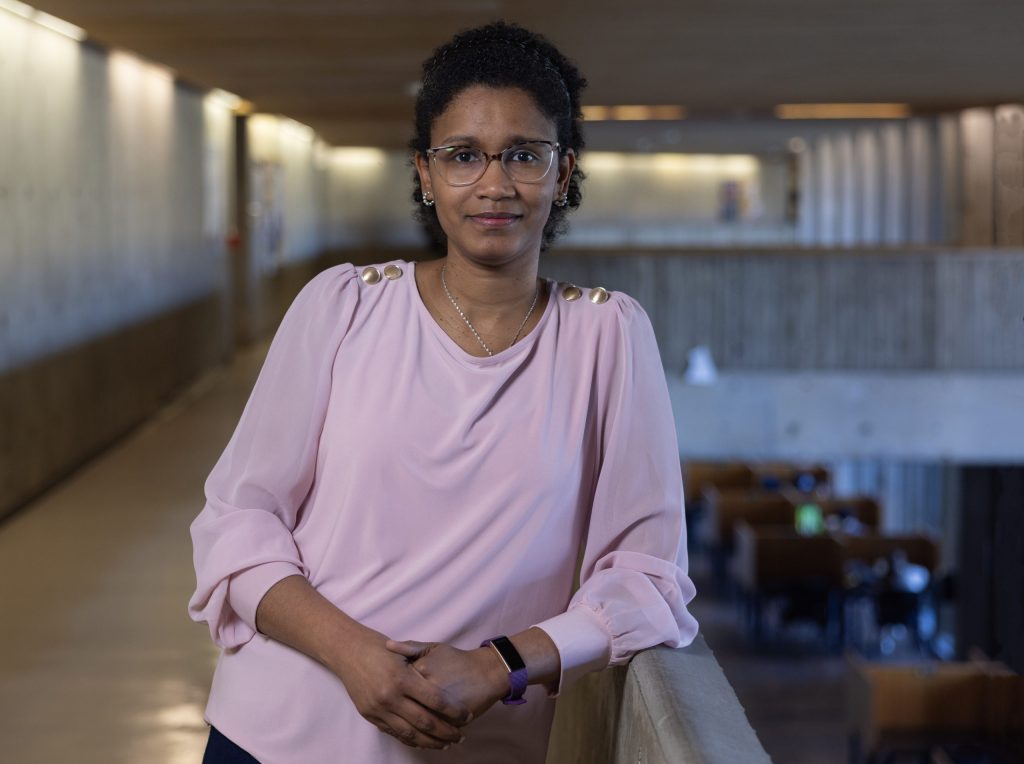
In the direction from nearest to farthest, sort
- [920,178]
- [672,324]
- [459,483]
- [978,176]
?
1. [459,483]
2. [672,324]
3. [978,176]
4. [920,178]

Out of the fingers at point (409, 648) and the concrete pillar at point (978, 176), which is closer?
the fingers at point (409, 648)

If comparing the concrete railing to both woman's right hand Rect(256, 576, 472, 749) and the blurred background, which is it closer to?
woman's right hand Rect(256, 576, 472, 749)

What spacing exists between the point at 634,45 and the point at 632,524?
26.3 feet

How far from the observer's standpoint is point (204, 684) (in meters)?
4.40

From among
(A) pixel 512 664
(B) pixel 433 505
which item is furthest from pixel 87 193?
(A) pixel 512 664

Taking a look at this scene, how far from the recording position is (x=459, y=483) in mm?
1501

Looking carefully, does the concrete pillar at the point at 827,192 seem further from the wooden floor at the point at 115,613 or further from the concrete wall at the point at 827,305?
the wooden floor at the point at 115,613

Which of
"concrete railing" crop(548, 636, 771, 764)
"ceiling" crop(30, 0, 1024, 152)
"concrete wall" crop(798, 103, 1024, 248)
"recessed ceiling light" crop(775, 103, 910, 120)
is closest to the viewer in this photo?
"concrete railing" crop(548, 636, 771, 764)

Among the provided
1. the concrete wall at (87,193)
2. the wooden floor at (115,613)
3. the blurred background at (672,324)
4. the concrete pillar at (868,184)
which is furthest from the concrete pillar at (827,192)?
the wooden floor at (115,613)

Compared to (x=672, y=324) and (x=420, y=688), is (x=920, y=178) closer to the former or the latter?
(x=672, y=324)

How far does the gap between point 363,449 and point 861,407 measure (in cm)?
1336

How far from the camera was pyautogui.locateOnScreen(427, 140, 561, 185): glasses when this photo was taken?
155 centimetres

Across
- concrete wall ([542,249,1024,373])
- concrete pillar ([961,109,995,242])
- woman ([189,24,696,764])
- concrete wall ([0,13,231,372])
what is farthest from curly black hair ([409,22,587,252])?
concrete pillar ([961,109,995,242])

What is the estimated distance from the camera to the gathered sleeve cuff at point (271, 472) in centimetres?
152
